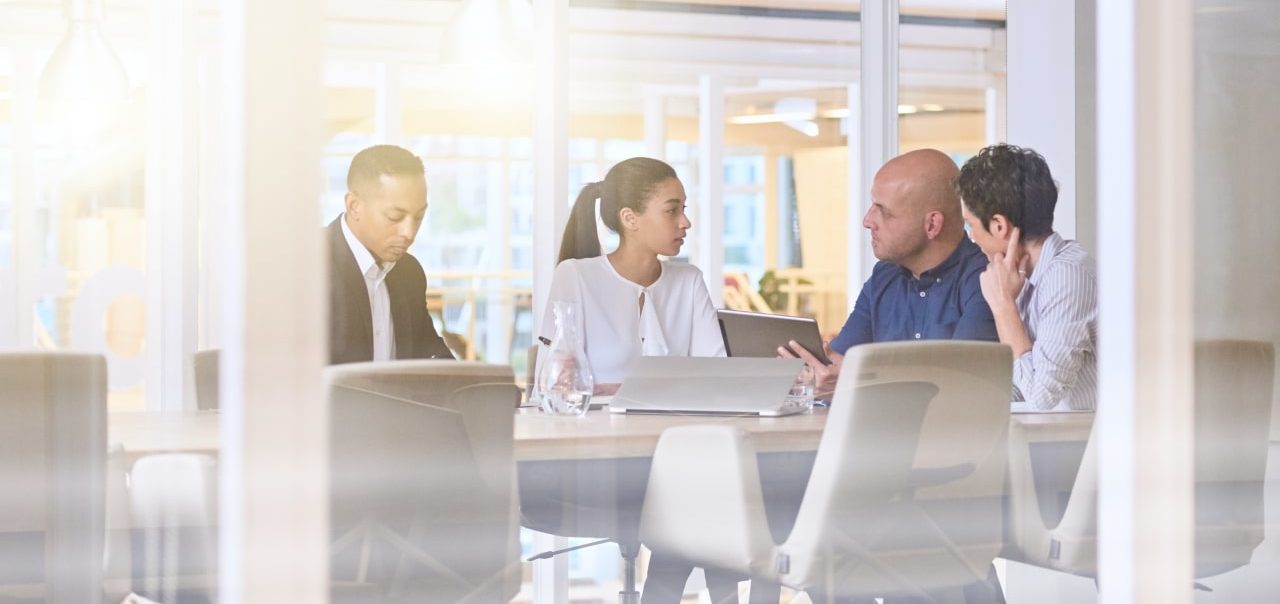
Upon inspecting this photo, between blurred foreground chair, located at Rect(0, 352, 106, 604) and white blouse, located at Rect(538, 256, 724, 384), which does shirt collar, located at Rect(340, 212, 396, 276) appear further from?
blurred foreground chair, located at Rect(0, 352, 106, 604)

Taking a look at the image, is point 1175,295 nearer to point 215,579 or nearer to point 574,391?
point 574,391

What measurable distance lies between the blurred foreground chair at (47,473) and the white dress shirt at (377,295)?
118cm

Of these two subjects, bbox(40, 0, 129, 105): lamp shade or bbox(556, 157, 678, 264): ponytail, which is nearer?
bbox(556, 157, 678, 264): ponytail

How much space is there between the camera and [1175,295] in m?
1.86

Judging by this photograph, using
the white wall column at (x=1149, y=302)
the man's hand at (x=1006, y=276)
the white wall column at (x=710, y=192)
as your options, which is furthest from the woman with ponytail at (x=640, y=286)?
the white wall column at (x=710, y=192)

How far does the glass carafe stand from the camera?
8.92ft

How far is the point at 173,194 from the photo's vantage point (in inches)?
168

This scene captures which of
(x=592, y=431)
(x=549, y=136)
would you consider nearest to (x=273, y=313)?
(x=592, y=431)

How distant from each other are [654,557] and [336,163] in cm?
156

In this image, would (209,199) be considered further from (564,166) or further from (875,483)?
(875,483)

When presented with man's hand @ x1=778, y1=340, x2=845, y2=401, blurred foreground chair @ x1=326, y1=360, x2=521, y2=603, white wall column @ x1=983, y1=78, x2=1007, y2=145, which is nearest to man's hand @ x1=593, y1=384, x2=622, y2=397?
man's hand @ x1=778, y1=340, x2=845, y2=401

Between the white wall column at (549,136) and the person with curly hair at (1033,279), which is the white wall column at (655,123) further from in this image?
the person with curly hair at (1033,279)

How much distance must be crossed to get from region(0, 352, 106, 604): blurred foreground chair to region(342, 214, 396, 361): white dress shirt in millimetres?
1182

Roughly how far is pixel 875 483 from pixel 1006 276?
74 cm
